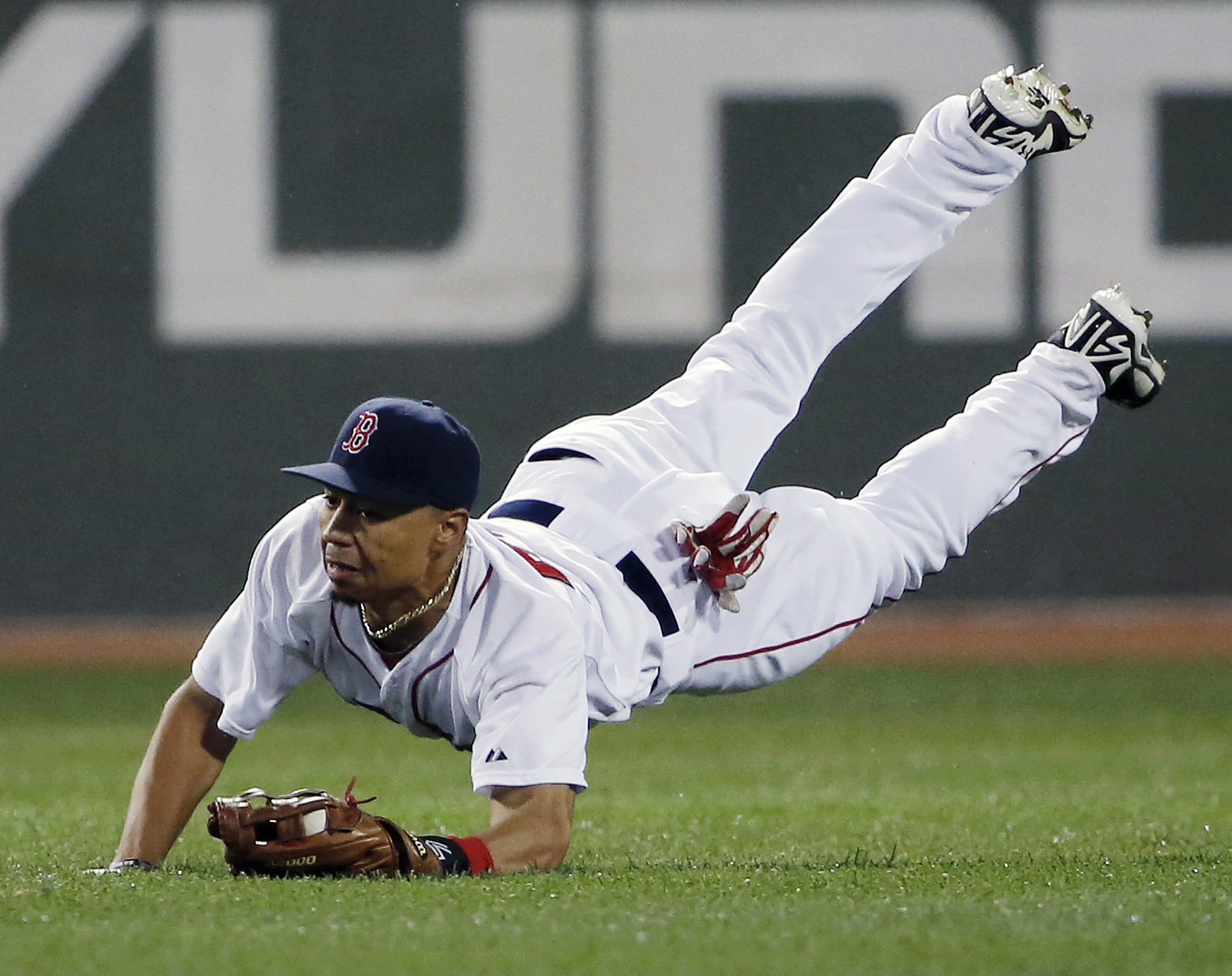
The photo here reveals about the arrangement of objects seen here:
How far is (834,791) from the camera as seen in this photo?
457cm

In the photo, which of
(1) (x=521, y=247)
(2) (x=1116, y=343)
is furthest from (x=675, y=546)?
(1) (x=521, y=247)

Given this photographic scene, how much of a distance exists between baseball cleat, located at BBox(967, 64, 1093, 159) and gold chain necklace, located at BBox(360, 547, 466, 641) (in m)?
1.69

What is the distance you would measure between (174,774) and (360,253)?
4.96 m

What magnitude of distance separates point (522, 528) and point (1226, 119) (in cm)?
575

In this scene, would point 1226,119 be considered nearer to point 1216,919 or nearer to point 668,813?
point 668,813

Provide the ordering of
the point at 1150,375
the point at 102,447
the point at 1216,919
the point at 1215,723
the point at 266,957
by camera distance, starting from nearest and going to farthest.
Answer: the point at 266,957 < the point at 1216,919 < the point at 1150,375 < the point at 1215,723 < the point at 102,447

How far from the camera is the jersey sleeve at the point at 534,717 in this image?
2742 millimetres

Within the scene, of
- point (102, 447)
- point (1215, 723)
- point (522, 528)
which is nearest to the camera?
point (522, 528)

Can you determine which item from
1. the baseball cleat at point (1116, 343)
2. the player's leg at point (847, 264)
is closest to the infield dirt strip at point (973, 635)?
the baseball cleat at point (1116, 343)

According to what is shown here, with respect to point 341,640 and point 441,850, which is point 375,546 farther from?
point 441,850

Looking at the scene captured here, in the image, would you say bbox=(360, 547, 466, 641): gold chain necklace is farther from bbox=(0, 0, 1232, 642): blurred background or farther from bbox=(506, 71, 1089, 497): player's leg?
bbox=(0, 0, 1232, 642): blurred background

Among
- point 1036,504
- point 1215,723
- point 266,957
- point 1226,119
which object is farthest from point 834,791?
point 1226,119

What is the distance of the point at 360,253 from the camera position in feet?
25.7

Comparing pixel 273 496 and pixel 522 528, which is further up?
pixel 522 528
